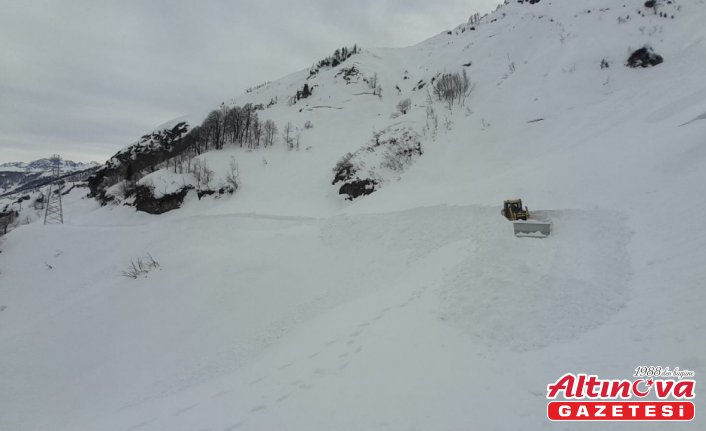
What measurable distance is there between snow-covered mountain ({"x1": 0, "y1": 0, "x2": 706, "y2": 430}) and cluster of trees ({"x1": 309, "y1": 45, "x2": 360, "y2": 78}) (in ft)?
111

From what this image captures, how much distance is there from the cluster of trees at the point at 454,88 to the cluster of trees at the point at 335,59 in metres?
32.6

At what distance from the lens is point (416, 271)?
32.1 ft

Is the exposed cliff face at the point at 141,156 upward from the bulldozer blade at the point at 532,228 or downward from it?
upward

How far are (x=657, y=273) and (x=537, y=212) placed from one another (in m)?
4.23

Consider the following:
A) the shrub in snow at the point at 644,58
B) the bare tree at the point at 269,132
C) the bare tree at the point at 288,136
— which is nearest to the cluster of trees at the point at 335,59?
the bare tree at the point at 288,136

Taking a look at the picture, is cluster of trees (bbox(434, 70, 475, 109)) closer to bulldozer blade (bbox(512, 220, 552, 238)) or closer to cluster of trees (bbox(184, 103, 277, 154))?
bulldozer blade (bbox(512, 220, 552, 238))

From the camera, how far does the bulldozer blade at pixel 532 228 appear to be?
892cm

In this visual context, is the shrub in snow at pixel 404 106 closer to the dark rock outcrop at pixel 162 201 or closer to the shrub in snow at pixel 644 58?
the shrub in snow at pixel 644 58

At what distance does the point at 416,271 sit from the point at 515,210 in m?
4.00

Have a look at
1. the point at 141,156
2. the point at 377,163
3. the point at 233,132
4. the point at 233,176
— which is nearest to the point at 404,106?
the point at 377,163

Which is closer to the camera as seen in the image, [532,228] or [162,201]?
[532,228]

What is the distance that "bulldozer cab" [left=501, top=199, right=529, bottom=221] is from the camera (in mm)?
9922

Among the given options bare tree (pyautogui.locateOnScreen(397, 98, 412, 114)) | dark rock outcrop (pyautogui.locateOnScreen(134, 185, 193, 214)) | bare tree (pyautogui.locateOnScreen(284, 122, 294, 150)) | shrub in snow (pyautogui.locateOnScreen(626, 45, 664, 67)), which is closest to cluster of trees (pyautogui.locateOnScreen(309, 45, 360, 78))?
bare tree (pyautogui.locateOnScreen(284, 122, 294, 150))

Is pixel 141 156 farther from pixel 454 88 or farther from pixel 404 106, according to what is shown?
pixel 454 88
